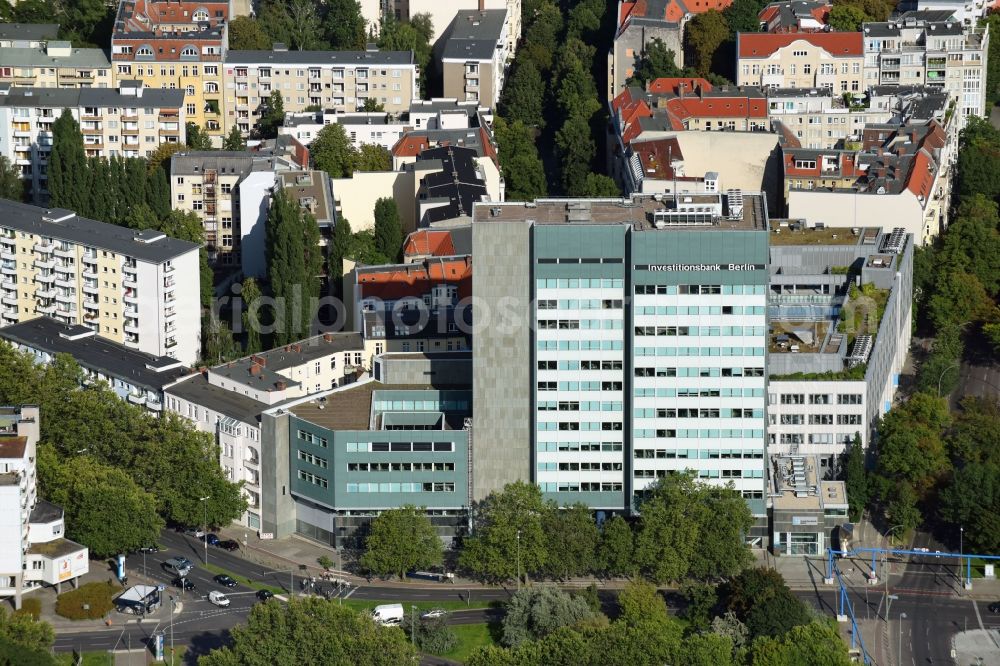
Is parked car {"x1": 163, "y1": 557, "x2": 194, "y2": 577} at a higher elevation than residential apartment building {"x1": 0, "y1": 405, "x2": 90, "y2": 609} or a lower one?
lower

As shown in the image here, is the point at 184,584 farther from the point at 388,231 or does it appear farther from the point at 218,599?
the point at 388,231

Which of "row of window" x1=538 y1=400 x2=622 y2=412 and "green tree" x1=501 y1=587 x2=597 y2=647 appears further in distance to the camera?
"row of window" x1=538 y1=400 x2=622 y2=412

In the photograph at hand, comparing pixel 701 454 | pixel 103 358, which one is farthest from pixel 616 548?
pixel 103 358

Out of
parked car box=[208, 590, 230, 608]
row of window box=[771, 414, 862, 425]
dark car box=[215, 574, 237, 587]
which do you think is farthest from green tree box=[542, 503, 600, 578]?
parked car box=[208, 590, 230, 608]

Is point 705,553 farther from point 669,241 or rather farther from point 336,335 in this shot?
point 336,335

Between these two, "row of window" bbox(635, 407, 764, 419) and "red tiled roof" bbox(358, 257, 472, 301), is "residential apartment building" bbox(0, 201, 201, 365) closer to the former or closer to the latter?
"red tiled roof" bbox(358, 257, 472, 301)

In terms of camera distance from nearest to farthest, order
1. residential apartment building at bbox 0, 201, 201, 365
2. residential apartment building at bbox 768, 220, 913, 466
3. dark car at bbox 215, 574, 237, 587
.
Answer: dark car at bbox 215, 574, 237, 587, residential apartment building at bbox 768, 220, 913, 466, residential apartment building at bbox 0, 201, 201, 365

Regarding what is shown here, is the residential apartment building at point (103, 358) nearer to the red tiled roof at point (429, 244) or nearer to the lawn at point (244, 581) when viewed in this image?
the lawn at point (244, 581)
